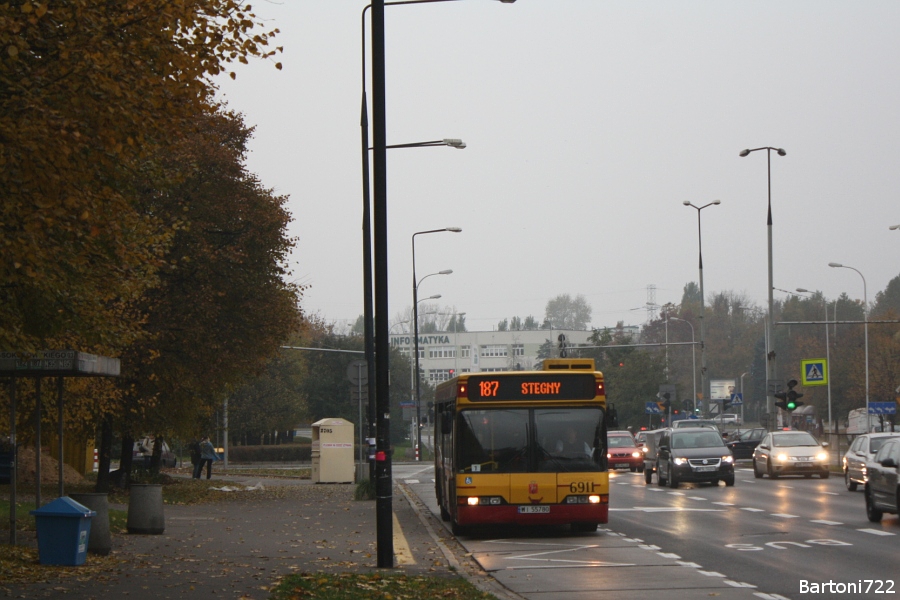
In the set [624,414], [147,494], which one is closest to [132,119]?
[147,494]

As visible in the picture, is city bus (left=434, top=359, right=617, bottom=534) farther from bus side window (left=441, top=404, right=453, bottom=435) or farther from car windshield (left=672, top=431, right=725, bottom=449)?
car windshield (left=672, top=431, right=725, bottom=449)

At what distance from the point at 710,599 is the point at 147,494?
10837 millimetres

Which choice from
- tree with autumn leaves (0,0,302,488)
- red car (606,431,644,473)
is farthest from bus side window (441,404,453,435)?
red car (606,431,644,473)

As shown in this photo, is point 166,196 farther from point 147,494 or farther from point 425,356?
point 425,356

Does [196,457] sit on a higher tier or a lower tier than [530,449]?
lower

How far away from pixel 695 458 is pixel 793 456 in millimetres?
5352

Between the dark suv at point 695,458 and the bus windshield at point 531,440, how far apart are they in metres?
15.8

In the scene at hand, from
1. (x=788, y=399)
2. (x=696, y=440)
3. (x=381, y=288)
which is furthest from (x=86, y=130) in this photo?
(x=788, y=399)

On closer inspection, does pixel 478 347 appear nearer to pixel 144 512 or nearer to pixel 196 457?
pixel 196 457

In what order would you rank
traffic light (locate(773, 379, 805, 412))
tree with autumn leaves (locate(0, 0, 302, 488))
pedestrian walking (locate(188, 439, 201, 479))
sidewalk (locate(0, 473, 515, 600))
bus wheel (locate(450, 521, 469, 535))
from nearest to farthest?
tree with autumn leaves (locate(0, 0, 302, 488)) < sidewalk (locate(0, 473, 515, 600)) < bus wheel (locate(450, 521, 469, 535)) < traffic light (locate(773, 379, 805, 412)) < pedestrian walking (locate(188, 439, 201, 479))

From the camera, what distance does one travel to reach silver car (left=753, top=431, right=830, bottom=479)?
38312 millimetres

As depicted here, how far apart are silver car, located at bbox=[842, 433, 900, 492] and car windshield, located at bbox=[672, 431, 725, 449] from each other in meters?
4.75

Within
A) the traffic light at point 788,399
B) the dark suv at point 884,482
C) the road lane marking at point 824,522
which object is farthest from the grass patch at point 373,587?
the traffic light at point 788,399

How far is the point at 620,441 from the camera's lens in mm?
52062
